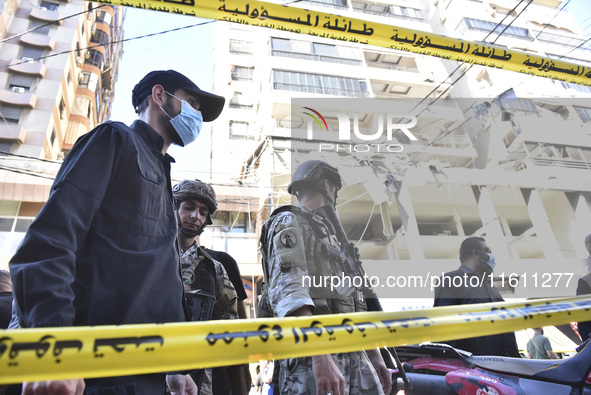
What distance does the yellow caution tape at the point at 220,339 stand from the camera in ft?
2.34

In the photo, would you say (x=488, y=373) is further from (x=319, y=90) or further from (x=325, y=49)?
(x=325, y=49)

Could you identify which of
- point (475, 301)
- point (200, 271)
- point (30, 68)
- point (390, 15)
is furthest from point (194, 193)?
point (390, 15)

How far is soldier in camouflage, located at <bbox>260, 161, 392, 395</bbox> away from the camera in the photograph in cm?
162

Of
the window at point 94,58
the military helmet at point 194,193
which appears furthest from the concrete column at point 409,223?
the window at point 94,58

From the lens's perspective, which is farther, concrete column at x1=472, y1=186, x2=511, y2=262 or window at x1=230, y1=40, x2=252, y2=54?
window at x1=230, y1=40, x2=252, y2=54

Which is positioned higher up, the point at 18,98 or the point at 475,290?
the point at 18,98

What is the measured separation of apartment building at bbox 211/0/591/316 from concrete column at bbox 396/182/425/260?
0.05m

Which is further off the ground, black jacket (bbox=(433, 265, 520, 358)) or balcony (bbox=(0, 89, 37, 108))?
balcony (bbox=(0, 89, 37, 108))

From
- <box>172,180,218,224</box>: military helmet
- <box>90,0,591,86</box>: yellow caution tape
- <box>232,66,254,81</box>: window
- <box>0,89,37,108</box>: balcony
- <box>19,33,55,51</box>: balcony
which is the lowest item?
<box>172,180,218,224</box>: military helmet

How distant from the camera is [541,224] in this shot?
1667 centimetres

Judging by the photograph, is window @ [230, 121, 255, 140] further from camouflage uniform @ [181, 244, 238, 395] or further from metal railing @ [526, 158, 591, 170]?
camouflage uniform @ [181, 244, 238, 395]

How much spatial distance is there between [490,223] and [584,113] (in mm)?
11909

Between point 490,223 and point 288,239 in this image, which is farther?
point 490,223

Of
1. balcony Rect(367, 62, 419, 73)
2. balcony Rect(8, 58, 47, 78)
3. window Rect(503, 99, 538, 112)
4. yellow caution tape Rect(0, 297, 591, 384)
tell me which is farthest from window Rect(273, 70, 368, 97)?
yellow caution tape Rect(0, 297, 591, 384)
